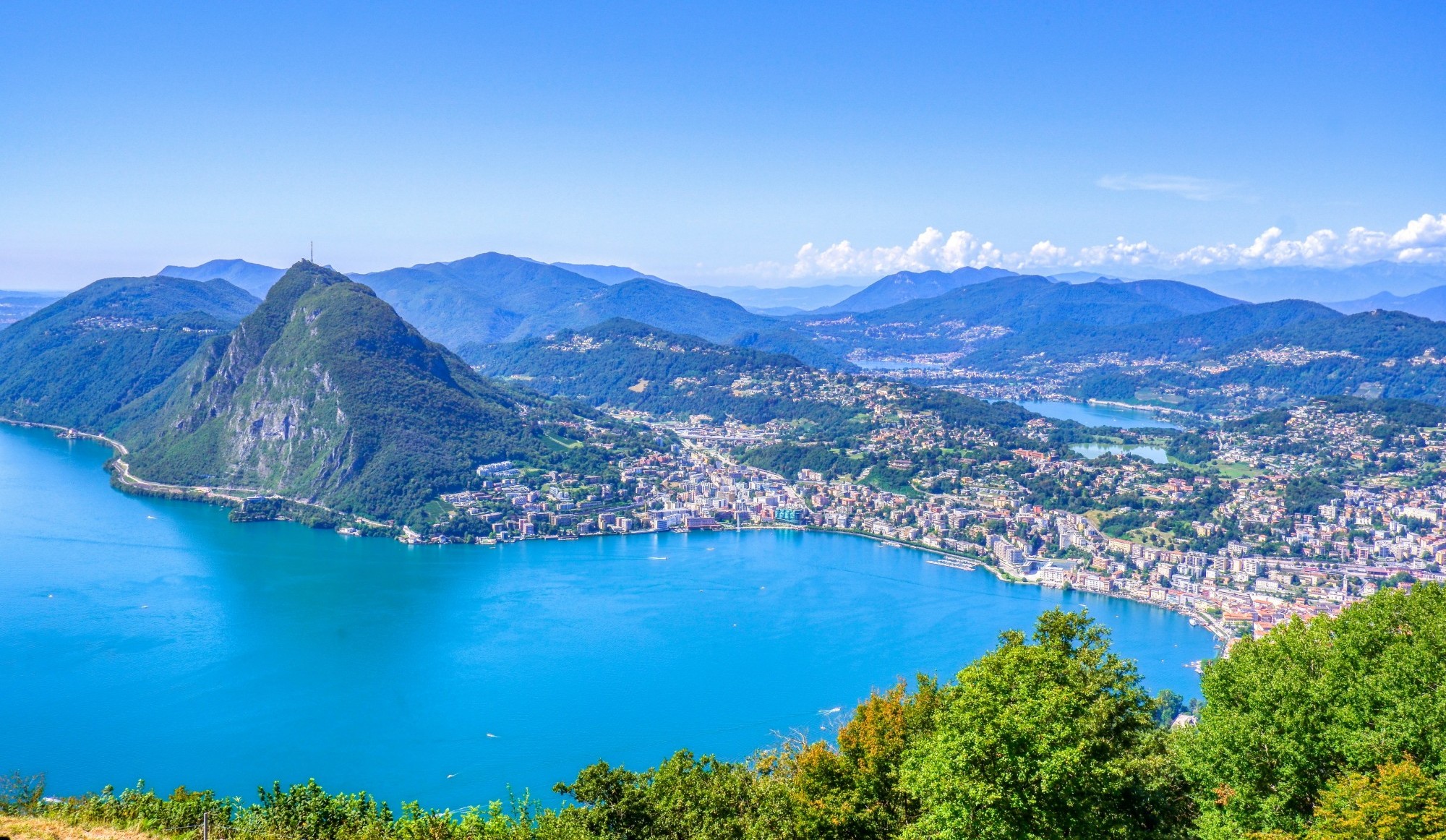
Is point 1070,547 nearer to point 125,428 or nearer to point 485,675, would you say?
point 485,675

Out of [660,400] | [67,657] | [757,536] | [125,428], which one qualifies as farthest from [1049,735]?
[660,400]

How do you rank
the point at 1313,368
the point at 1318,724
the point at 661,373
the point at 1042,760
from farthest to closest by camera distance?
the point at 1313,368 → the point at 661,373 → the point at 1318,724 → the point at 1042,760

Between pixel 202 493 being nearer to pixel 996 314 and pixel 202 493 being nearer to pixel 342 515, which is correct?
pixel 342 515

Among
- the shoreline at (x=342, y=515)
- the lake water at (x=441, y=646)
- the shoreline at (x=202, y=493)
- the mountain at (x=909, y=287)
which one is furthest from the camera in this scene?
the mountain at (x=909, y=287)

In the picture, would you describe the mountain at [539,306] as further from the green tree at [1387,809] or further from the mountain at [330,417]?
the green tree at [1387,809]

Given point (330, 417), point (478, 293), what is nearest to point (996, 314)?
point (478, 293)

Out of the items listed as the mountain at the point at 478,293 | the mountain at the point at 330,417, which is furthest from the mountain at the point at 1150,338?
the mountain at the point at 330,417
